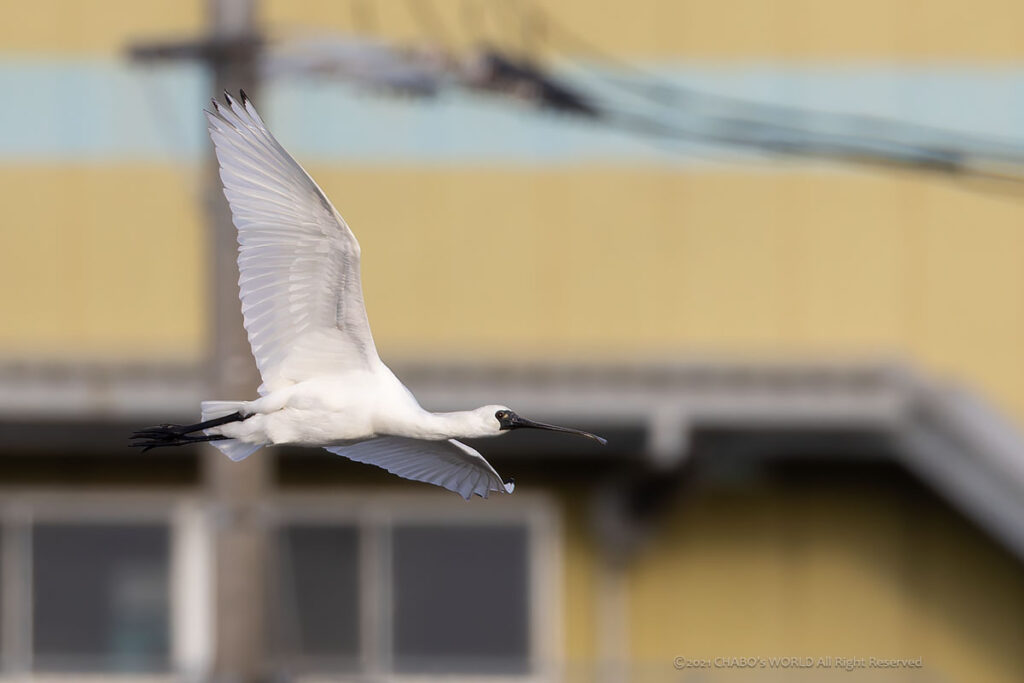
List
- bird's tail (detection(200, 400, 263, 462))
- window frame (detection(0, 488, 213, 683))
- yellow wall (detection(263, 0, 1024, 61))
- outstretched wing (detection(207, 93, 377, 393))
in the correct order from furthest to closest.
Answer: yellow wall (detection(263, 0, 1024, 61)), window frame (detection(0, 488, 213, 683)), bird's tail (detection(200, 400, 263, 462)), outstretched wing (detection(207, 93, 377, 393))

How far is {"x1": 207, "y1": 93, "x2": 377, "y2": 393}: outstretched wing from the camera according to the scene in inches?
276

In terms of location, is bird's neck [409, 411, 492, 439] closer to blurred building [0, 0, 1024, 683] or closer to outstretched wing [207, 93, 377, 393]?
outstretched wing [207, 93, 377, 393]

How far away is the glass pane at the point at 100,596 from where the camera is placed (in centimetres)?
1608

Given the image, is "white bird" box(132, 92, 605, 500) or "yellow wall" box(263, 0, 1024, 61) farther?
"yellow wall" box(263, 0, 1024, 61)

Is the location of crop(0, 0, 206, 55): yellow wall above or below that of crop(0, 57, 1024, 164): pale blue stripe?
above

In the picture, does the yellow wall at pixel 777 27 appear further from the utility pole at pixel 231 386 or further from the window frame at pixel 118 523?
the utility pole at pixel 231 386

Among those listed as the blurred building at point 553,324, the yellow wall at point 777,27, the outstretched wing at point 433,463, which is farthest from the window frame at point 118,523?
the outstretched wing at point 433,463

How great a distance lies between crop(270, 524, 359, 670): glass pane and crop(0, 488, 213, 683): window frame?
2.07 ft

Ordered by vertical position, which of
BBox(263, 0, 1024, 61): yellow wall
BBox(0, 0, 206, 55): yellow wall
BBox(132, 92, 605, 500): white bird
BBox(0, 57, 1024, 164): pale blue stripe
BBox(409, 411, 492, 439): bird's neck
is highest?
BBox(0, 0, 206, 55): yellow wall

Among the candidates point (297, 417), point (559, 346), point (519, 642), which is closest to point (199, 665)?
point (519, 642)

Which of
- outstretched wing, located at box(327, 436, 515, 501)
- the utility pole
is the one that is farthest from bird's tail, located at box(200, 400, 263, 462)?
the utility pole

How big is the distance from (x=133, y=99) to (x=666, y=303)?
475cm

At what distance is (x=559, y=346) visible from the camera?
53.0ft

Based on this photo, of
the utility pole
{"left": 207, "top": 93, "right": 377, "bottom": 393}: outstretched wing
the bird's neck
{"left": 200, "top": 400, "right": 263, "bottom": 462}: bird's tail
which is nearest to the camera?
{"left": 207, "top": 93, "right": 377, "bottom": 393}: outstretched wing
